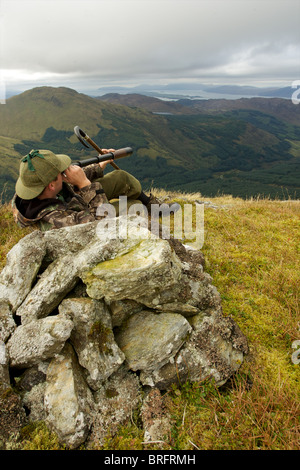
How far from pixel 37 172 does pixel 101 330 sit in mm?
3707

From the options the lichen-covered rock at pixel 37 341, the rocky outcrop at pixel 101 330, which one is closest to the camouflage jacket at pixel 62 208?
the rocky outcrop at pixel 101 330

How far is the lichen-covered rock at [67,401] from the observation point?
3727 mm

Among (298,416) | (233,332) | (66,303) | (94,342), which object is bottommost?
(298,416)

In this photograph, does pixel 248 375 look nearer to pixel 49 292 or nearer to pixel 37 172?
pixel 49 292

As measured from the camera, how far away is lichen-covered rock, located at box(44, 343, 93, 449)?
3.73 metres

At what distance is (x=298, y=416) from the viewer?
158 inches

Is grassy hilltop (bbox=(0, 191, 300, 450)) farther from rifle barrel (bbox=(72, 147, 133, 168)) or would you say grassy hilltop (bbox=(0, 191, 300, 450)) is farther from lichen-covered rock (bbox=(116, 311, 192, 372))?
rifle barrel (bbox=(72, 147, 133, 168))

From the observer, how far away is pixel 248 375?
15.9 ft

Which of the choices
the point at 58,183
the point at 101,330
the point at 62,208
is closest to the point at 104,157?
the point at 58,183

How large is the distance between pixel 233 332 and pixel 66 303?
322 centimetres

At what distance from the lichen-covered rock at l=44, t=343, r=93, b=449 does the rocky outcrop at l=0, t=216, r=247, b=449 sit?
0.01m

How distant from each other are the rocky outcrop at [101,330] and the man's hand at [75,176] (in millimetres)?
1944

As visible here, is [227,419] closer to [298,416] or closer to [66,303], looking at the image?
[298,416]

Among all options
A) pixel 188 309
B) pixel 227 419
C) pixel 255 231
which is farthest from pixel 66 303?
pixel 255 231
